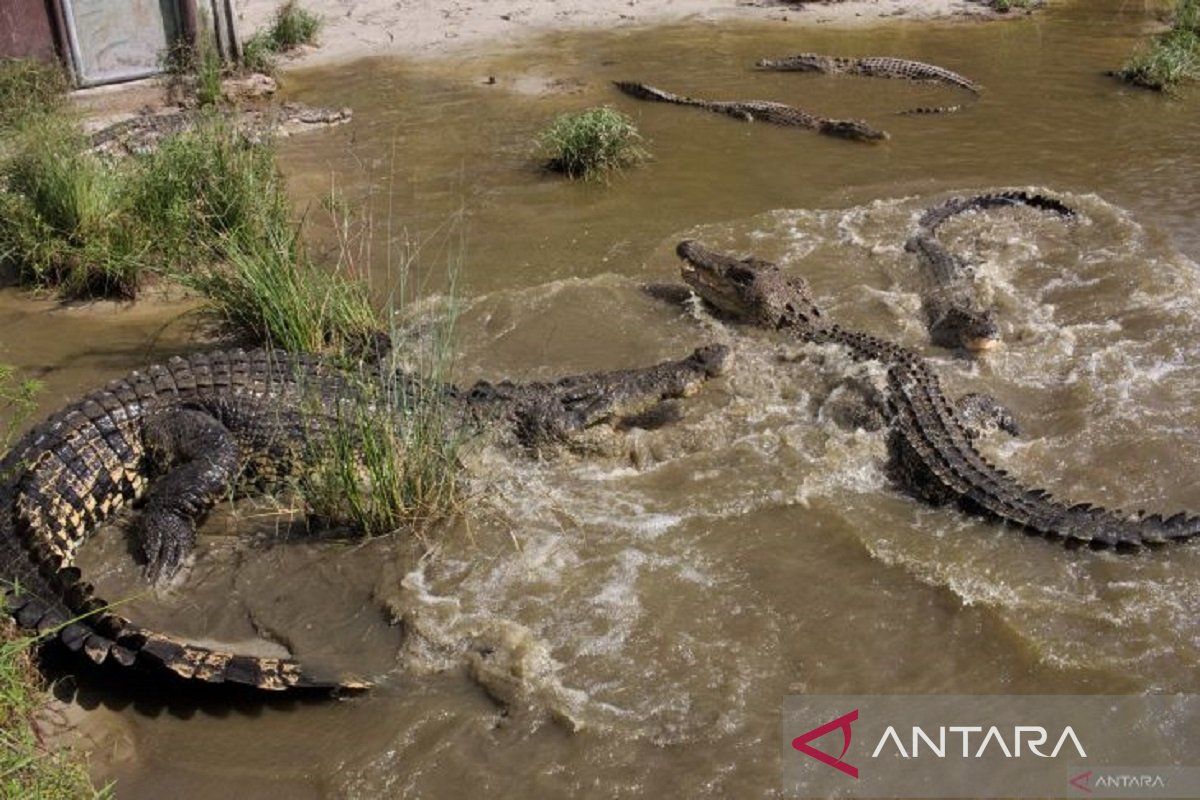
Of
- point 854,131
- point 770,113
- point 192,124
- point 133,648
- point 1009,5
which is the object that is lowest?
point 133,648

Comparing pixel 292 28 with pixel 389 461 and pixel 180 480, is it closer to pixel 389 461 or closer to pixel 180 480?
pixel 180 480

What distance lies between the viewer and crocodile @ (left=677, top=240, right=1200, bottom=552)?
4793mm

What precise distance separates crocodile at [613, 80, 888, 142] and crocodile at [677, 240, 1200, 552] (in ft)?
11.8

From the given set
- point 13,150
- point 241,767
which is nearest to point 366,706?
point 241,767

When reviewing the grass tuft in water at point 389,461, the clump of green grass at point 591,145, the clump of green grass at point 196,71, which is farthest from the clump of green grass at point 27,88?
the grass tuft in water at point 389,461

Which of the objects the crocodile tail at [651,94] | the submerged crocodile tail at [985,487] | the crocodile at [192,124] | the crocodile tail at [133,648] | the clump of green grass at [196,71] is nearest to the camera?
the crocodile tail at [133,648]

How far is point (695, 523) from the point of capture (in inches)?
204

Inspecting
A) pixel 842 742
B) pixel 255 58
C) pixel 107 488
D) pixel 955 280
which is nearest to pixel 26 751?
pixel 107 488

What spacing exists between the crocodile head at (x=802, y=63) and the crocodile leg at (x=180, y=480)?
9.76m

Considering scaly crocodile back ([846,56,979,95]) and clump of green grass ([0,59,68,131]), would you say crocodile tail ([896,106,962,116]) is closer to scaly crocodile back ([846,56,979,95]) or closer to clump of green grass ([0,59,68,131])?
scaly crocodile back ([846,56,979,95])

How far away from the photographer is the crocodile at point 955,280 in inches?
273

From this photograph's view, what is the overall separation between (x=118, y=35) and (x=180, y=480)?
8.71 metres

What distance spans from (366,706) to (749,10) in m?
14.1

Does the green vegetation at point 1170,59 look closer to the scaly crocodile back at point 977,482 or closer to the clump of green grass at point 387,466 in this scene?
the scaly crocodile back at point 977,482
